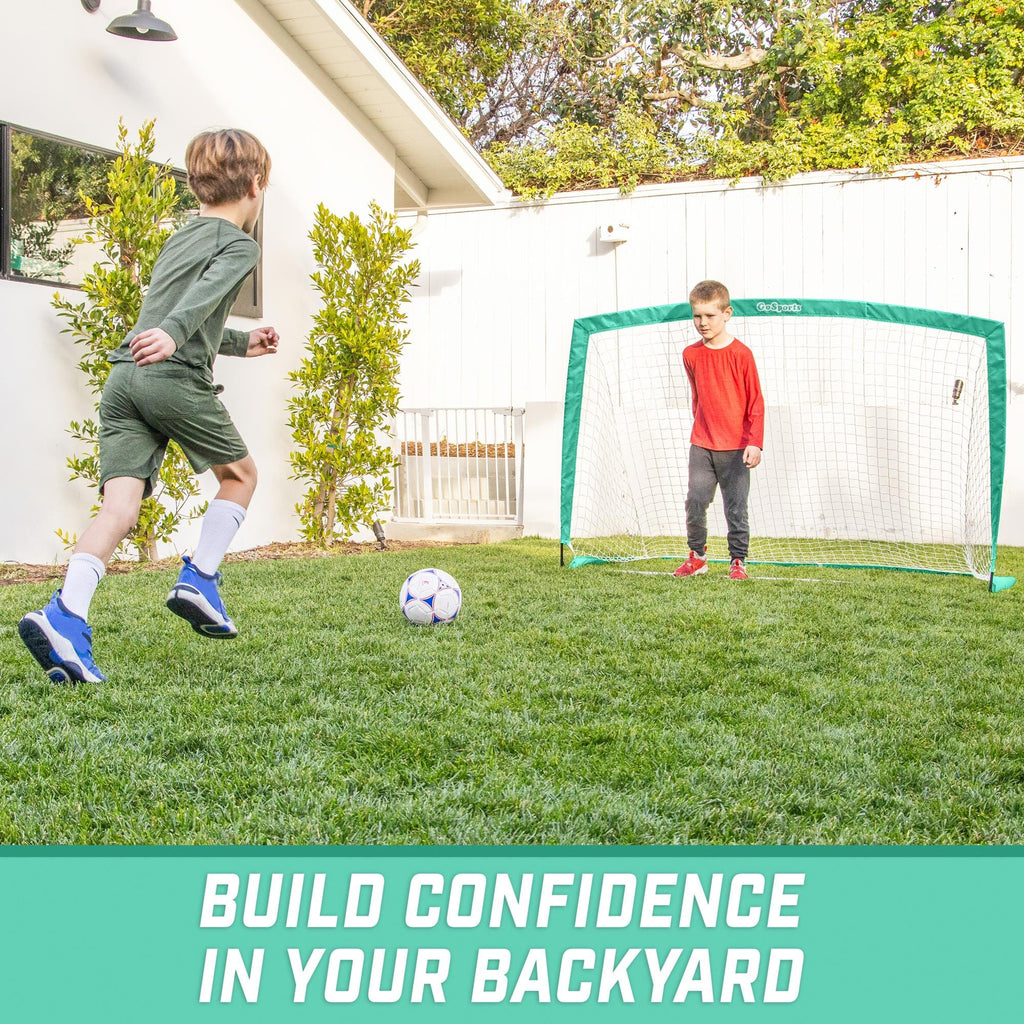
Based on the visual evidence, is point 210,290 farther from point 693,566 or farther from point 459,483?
→ point 459,483

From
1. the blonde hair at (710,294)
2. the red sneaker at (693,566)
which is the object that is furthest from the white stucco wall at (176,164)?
the blonde hair at (710,294)

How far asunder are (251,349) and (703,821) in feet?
7.89

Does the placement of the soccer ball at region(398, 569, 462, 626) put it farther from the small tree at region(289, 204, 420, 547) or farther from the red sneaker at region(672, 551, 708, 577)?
the small tree at region(289, 204, 420, 547)

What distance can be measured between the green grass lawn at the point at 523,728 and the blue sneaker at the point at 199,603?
0.42ft

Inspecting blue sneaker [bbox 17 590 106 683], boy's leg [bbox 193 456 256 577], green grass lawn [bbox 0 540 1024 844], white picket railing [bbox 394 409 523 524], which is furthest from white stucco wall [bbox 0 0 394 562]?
blue sneaker [bbox 17 590 106 683]

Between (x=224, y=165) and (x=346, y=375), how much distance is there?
4.70 meters

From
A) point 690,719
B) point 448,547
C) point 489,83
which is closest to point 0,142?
point 448,547

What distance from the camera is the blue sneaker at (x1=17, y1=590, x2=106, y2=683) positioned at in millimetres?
2838

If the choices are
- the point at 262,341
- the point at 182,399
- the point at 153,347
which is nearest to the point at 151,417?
the point at 182,399

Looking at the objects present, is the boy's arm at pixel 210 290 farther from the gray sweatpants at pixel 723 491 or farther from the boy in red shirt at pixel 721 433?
the gray sweatpants at pixel 723 491

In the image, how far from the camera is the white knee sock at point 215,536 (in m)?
3.36

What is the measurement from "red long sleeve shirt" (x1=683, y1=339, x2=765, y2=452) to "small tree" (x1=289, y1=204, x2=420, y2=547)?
273cm

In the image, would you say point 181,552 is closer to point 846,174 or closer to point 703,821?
point 703,821

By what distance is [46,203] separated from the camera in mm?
6090
